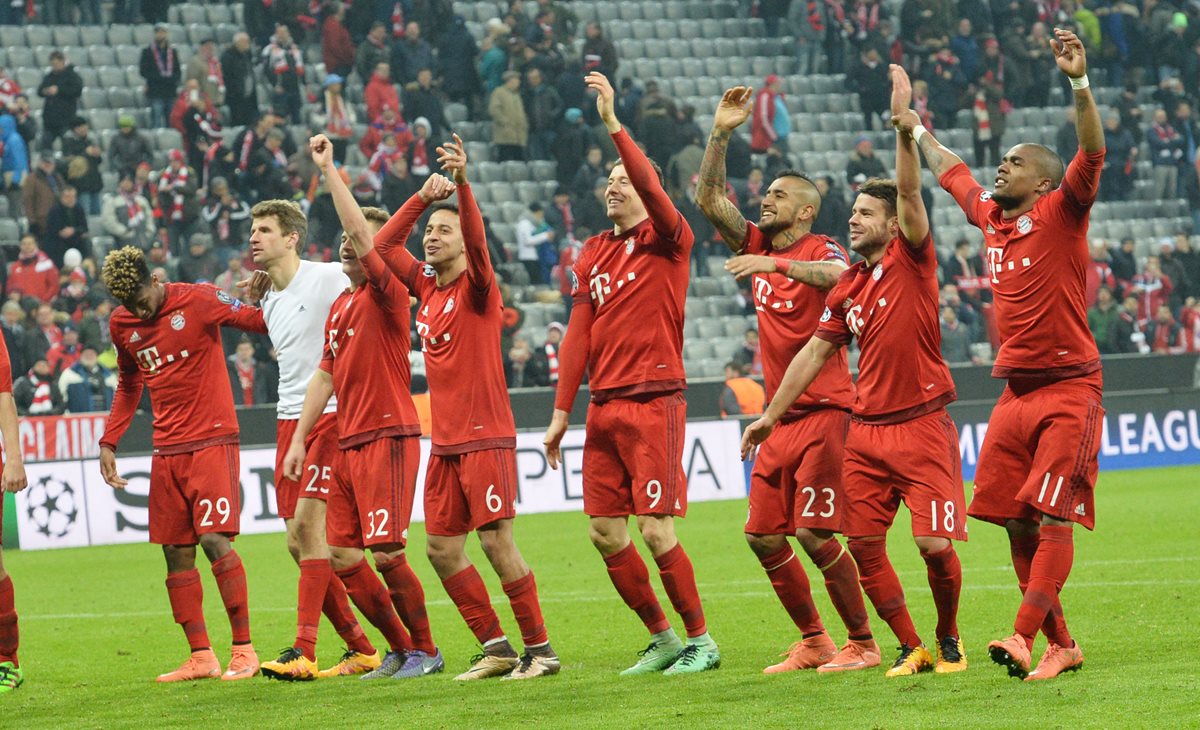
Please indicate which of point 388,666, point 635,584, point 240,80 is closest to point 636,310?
point 635,584

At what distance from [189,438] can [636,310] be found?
8.48 feet

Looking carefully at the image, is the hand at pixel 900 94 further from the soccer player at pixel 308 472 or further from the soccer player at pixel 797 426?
the soccer player at pixel 308 472

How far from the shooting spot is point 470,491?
27.9 ft

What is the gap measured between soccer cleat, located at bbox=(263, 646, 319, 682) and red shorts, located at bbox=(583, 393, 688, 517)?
5.42 ft

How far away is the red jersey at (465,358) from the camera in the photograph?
28.1 ft

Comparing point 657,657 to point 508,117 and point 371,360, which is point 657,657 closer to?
point 371,360

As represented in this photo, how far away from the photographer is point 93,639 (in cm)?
1130

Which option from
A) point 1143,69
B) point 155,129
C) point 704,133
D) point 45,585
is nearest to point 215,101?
point 155,129

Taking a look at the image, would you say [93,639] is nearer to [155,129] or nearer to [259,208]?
[259,208]

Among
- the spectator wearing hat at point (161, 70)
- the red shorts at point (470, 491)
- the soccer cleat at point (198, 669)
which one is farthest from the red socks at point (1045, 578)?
the spectator wearing hat at point (161, 70)

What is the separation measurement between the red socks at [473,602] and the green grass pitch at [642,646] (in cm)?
30

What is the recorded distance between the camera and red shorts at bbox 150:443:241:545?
362 inches

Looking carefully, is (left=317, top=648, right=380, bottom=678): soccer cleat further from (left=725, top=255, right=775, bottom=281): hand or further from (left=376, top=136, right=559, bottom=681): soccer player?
(left=725, top=255, right=775, bottom=281): hand

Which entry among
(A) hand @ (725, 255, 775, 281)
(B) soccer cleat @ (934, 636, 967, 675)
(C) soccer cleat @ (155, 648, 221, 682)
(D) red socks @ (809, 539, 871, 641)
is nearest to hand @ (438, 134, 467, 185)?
(A) hand @ (725, 255, 775, 281)
